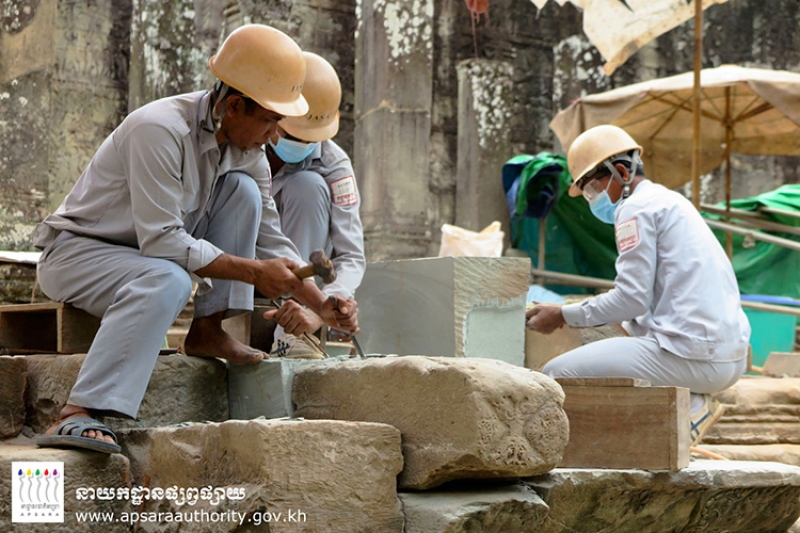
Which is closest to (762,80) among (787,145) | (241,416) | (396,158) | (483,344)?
(787,145)

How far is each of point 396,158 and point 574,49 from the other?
2865mm

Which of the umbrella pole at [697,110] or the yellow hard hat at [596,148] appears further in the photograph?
the umbrella pole at [697,110]

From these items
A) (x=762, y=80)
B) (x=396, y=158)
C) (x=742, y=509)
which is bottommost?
(x=742, y=509)

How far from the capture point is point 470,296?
4.88m

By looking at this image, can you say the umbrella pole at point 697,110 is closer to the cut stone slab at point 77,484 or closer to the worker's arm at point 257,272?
the worker's arm at point 257,272

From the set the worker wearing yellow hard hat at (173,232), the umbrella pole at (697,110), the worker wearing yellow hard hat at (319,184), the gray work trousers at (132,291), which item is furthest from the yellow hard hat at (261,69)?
the umbrella pole at (697,110)

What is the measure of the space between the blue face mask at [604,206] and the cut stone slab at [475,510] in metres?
1.97

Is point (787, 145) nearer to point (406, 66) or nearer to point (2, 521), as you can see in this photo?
point (406, 66)

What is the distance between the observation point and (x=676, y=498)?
134 inches

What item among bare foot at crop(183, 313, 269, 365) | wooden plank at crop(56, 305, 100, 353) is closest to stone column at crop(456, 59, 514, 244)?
bare foot at crop(183, 313, 269, 365)

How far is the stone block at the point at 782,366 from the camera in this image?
7.26m

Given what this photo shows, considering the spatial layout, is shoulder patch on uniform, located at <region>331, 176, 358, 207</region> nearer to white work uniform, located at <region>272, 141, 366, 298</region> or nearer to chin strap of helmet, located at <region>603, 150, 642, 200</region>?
white work uniform, located at <region>272, 141, 366, 298</region>

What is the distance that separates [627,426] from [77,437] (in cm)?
172

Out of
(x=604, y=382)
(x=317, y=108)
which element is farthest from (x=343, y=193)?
(x=604, y=382)
